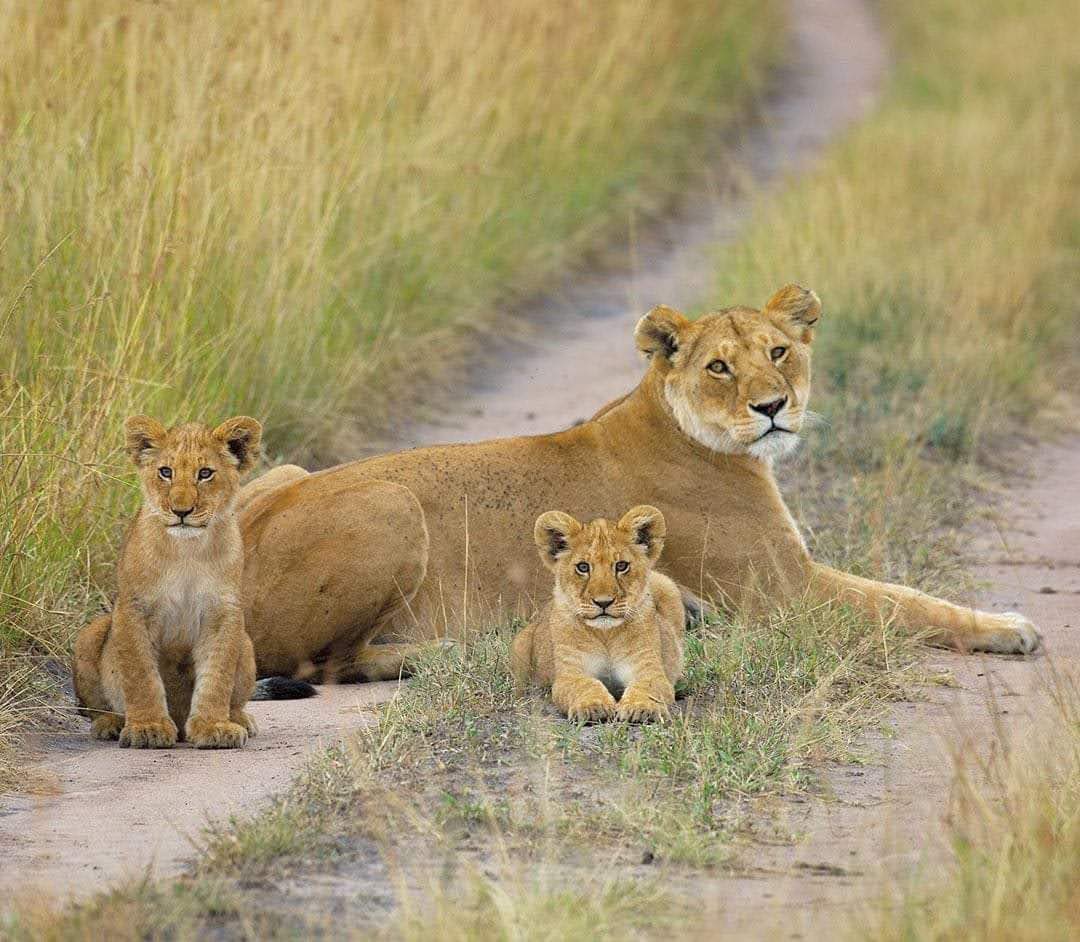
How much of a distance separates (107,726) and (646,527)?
4.53ft

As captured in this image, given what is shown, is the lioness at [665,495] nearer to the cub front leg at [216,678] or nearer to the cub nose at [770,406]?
the cub nose at [770,406]

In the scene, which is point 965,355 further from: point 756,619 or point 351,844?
point 351,844

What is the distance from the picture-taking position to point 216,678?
4.79 metres

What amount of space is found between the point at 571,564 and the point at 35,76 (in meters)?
3.15

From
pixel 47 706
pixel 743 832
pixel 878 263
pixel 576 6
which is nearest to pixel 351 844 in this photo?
pixel 743 832

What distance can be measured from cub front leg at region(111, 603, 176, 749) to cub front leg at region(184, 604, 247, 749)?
71 mm

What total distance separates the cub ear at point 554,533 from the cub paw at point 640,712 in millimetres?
444

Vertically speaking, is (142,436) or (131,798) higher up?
(142,436)

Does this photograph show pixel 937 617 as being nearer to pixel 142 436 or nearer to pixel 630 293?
pixel 142 436

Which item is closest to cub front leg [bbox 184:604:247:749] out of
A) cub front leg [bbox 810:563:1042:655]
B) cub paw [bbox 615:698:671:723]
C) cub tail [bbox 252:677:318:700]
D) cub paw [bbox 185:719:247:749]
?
cub paw [bbox 185:719:247:749]

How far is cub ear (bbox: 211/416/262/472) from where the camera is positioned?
4805 mm

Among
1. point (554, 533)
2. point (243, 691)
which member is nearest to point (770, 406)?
point (554, 533)

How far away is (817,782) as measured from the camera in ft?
14.2

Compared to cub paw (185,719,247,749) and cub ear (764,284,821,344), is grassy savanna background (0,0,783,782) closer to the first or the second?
cub paw (185,719,247,749)
